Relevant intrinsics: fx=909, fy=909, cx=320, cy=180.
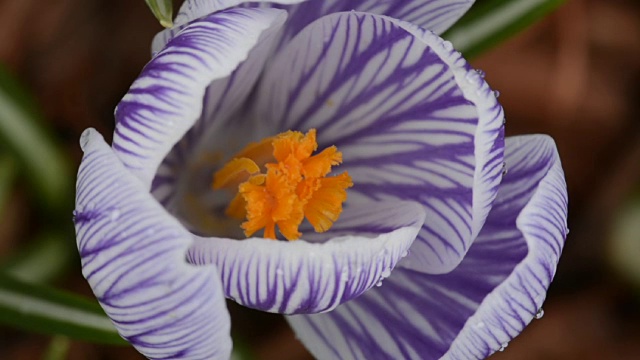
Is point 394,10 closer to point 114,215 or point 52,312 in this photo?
point 114,215

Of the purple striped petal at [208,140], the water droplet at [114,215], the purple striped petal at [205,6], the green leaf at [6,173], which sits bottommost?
the green leaf at [6,173]

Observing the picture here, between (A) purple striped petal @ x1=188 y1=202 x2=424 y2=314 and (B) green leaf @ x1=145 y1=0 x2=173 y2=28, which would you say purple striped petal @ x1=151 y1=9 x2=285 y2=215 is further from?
(A) purple striped petal @ x1=188 y1=202 x2=424 y2=314

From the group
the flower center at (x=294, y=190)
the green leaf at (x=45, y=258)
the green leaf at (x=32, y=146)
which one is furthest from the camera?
the green leaf at (x=45, y=258)

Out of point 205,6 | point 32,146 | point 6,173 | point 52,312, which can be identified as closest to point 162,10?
point 205,6

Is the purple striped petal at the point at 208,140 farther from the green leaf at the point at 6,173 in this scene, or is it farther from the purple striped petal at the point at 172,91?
the green leaf at the point at 6,173

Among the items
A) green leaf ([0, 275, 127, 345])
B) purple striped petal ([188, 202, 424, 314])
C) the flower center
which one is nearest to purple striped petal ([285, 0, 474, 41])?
the flower center

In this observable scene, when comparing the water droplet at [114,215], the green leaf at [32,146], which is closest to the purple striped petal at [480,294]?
the water droplet at [114,215]

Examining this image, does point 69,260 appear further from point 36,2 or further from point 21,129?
point 36,2
